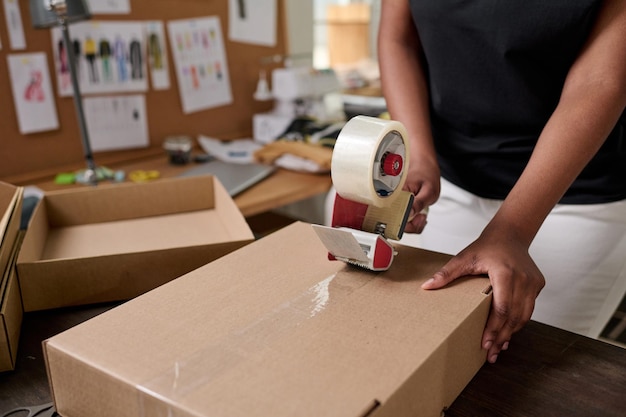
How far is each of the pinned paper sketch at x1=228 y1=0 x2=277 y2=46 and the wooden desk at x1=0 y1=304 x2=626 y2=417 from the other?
1.48 m

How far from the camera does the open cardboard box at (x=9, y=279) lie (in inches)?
28.0

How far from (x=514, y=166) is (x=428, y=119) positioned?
177mm

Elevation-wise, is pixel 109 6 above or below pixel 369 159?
above

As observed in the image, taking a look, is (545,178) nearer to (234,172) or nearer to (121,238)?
(121,238)

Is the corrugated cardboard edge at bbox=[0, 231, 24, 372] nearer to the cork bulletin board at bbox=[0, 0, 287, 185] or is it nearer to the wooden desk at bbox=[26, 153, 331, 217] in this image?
the wooden desk at bbox=[26, 153, 331, 217]

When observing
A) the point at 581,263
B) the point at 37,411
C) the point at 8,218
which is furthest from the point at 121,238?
the point at 581,263

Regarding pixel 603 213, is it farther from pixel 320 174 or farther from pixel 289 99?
pixel 289 99

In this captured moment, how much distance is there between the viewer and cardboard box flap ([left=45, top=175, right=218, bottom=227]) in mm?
1074

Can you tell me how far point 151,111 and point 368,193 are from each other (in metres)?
1.38

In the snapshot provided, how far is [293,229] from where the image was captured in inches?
34.4

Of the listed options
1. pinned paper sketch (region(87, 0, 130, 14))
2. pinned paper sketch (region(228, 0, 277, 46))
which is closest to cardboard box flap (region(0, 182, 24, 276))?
pinned paper sketch (region(87, 0, 130, 14))

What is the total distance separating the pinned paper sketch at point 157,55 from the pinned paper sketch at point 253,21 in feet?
0.85

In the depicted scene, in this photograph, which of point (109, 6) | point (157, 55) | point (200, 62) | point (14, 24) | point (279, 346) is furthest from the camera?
point (200, 62)

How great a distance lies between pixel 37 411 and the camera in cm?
65
